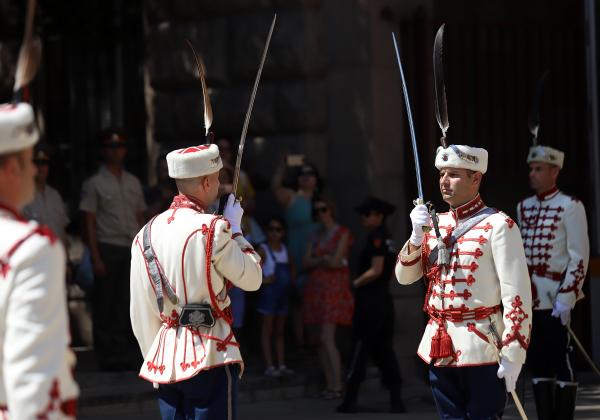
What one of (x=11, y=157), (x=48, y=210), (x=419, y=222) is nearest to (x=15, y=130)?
(x=11, y=157)

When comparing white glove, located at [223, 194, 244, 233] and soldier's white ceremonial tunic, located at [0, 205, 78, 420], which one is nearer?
soldier's white ceremonial tunic, located at [0, 205, 78, 420]

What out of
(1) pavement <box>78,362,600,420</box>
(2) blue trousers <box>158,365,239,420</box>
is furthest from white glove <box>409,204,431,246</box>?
(1) pavement <box>78,362,600,420</box>

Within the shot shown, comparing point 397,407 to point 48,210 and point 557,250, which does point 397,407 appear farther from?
point 48,210

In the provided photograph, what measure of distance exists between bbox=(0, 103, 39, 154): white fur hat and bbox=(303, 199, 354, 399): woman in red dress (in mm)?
7085

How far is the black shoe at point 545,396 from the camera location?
30.7 feet

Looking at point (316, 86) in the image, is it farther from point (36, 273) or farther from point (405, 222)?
point (36, 273)

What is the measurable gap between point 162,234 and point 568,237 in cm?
358

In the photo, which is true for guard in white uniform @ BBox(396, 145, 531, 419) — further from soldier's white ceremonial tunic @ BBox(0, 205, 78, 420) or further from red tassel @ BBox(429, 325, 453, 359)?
soldier's white ceremonial tunic @ BBox(0, 205, 78, 420)

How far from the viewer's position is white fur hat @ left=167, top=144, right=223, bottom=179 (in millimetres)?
6723

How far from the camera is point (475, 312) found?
6.96 meters

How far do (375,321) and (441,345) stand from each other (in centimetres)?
386

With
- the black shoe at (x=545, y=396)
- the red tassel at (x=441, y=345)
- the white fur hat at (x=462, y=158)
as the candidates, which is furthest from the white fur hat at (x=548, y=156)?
the red tassel at (x=441, y=345)

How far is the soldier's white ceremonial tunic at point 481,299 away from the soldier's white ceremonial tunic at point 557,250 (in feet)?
7.76

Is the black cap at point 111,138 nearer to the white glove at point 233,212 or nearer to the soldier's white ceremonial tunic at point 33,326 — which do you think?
the white glove at point 233,212
